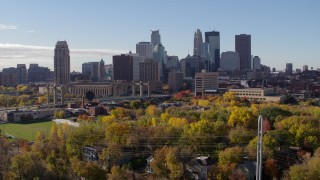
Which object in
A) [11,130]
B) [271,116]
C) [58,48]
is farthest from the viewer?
[58,48]

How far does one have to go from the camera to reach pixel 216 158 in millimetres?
14617

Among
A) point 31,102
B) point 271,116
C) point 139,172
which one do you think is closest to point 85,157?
point 139,172

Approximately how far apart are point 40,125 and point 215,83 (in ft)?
115

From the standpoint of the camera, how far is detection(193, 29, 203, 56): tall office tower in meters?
123

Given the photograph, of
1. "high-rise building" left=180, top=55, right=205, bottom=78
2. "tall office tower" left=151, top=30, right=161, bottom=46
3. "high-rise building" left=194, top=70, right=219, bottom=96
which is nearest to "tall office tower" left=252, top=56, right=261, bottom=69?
"tall office tower" left=151, top=30, right=161, bottom=46

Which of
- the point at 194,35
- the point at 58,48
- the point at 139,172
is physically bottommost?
the point at 139,172

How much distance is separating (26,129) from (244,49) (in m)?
99.3

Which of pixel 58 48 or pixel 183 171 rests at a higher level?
pixel 58 48

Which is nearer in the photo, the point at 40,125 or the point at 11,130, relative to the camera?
the point at 11,130

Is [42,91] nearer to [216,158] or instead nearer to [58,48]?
[58,48]

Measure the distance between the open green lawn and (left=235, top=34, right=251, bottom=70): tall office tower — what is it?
3747 inches

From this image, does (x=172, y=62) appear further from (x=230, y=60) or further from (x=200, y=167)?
(x=200, y=167)

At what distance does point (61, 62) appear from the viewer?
6600cm

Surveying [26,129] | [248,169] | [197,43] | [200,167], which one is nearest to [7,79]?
[26,129]
